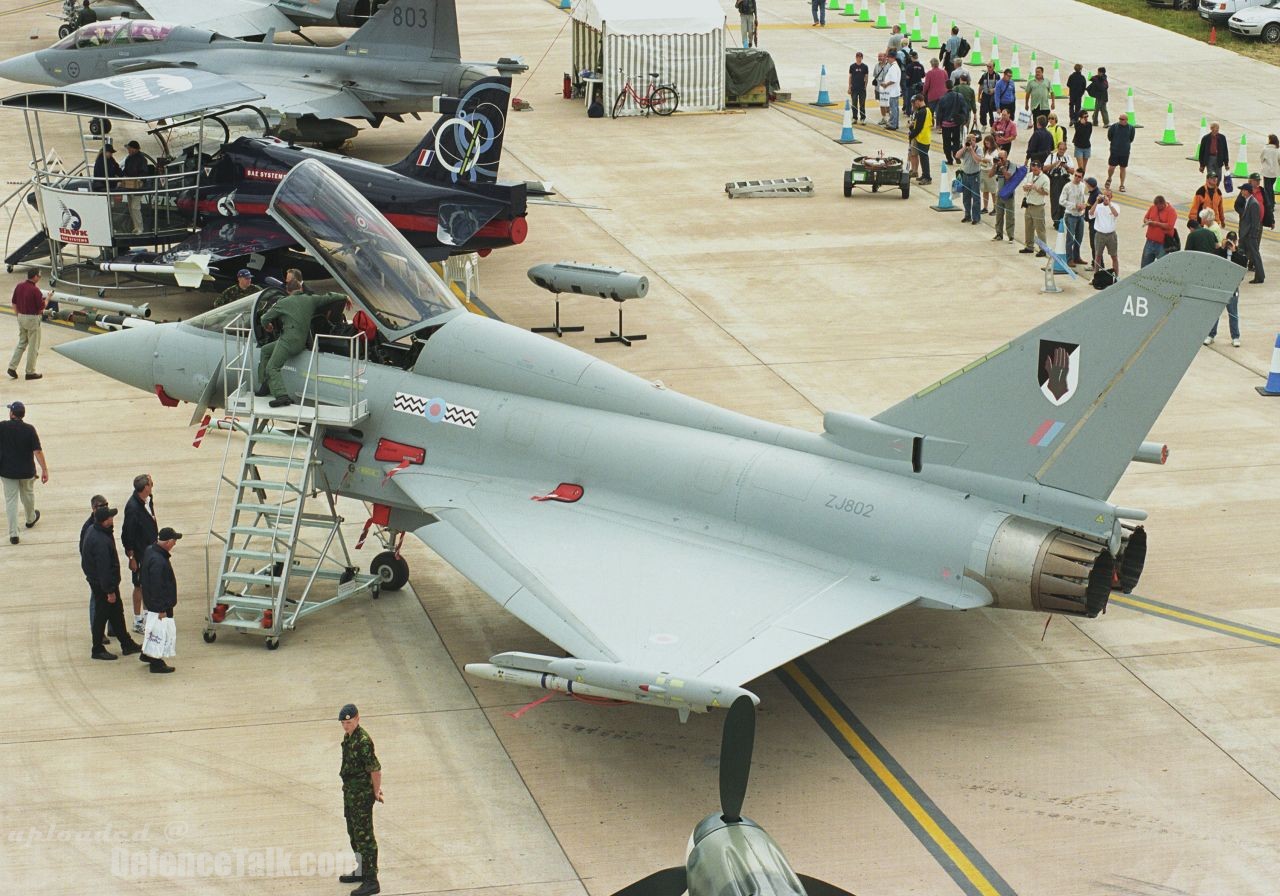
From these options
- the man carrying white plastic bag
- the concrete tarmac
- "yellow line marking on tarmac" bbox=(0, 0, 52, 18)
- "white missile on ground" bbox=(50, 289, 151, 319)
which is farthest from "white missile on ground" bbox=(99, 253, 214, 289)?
"yellow line marking on tarmac" bbox=(0, 0, 52, 18)

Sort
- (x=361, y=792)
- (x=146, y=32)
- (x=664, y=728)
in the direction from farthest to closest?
(x=146, y=32) → (x=664, y=728) → (x=361, y=792)

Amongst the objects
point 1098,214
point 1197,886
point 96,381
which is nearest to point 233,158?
point 96,381

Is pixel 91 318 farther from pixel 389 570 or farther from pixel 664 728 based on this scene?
pixel 664 728

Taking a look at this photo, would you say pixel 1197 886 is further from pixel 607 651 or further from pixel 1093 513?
pixel 607 651

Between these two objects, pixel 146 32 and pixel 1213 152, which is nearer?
pixel 1213 152

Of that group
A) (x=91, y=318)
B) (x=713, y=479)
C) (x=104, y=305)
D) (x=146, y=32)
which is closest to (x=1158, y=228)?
(x=713, y=479)

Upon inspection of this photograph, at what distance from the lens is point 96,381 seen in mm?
21875

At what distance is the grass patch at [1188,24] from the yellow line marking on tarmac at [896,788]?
33.3 meters

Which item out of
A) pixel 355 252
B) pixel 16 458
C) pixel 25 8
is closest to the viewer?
pixel 355 252

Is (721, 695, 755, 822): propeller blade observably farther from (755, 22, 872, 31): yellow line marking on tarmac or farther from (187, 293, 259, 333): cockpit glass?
(755, 22, 872, 31): yellow line marking on tarmac

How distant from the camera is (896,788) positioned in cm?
1279

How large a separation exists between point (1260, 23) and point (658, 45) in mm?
17565

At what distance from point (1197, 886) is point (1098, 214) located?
1586cm

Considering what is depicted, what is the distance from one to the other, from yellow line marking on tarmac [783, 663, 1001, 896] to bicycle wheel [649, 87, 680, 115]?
2485cm
